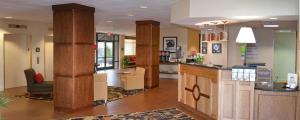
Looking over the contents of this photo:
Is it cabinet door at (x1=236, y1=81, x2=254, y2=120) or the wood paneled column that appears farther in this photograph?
the wood paneled column

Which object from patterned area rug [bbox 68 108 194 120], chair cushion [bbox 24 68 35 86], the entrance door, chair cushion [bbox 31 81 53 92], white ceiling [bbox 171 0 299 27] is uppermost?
white ceiling [bbox 171 0 299 27]

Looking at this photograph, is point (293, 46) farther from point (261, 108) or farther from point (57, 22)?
point (57, 22)

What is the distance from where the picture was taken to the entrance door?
64.6 ft

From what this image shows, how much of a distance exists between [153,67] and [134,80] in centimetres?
114

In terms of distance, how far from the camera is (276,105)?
5500mm

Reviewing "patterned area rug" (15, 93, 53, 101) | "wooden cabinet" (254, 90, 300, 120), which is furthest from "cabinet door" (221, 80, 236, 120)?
"patterned area rug" (15, 93, 53, 101)

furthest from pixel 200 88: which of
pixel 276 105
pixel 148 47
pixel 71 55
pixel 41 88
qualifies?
pixel 41 88

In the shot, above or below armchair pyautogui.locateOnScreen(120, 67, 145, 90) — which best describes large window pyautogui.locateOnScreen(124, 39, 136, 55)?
above

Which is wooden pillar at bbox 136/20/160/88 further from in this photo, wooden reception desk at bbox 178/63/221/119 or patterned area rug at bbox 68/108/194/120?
patterned area rug at bbox 68/108/194/120

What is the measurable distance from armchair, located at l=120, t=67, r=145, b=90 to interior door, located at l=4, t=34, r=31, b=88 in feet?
14.0

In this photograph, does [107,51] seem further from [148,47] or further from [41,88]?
[41,88]

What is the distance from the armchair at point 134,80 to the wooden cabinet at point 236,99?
5.28 m

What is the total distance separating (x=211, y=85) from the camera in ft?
20.7

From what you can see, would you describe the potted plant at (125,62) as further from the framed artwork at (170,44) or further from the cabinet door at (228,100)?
the cabinet door at (228,100)
